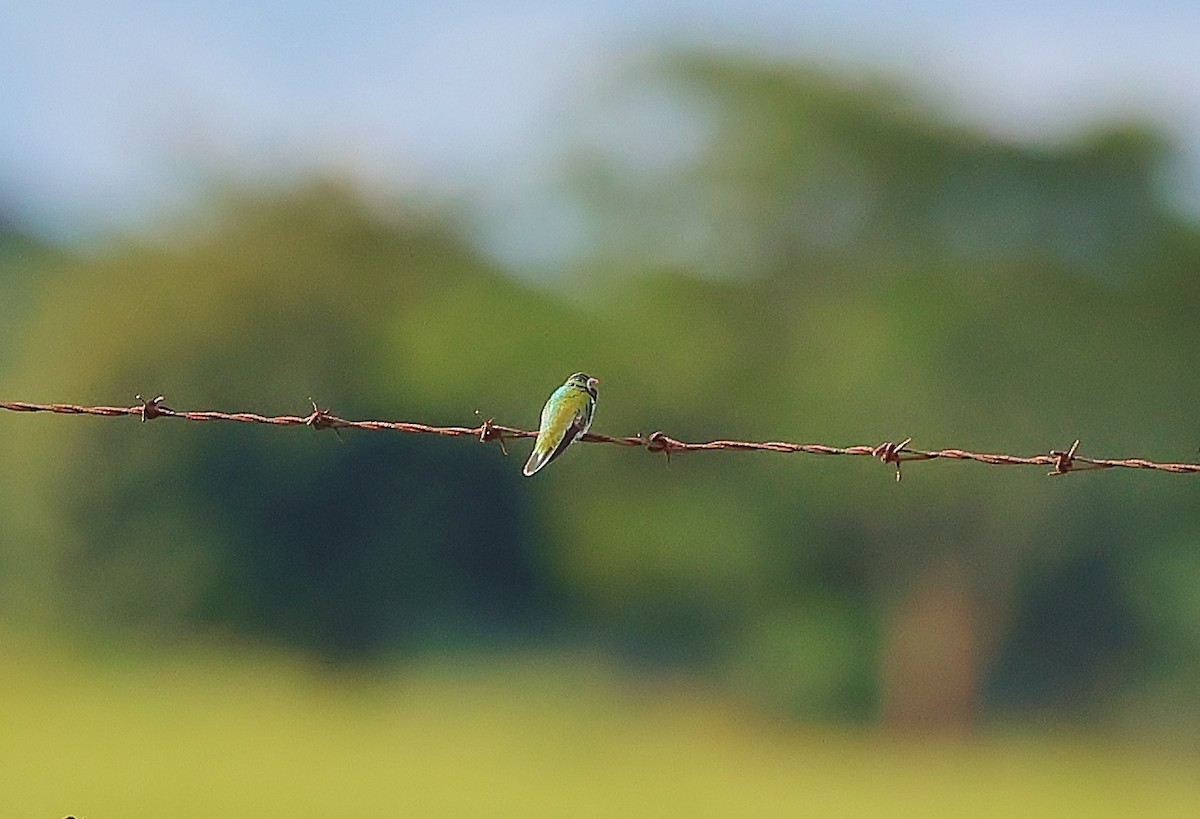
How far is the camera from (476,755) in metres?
30.6

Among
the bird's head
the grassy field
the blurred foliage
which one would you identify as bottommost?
the grassy field

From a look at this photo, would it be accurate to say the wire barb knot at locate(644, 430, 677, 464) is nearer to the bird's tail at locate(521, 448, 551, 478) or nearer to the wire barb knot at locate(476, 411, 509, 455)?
the wire barb knot at locate(476, 411, 509, 455)

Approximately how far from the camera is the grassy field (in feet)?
90.5

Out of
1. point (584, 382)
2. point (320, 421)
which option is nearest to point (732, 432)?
point (584, 382)

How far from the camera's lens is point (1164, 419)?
102ft

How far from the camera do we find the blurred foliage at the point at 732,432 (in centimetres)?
3188

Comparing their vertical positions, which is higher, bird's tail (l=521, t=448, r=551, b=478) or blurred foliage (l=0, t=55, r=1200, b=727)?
blurred foliage (l=0, t=55, r=1200, b=727)

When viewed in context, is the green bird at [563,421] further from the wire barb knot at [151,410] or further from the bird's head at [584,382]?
the wire barb knot at [151,410]

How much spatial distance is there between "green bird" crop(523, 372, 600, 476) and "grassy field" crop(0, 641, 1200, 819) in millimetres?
20318

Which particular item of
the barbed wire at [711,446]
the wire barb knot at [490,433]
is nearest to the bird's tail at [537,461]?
the barbed wire at [711,446]

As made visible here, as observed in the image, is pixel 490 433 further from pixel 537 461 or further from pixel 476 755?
pixel 476 755

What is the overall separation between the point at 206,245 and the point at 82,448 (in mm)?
5378

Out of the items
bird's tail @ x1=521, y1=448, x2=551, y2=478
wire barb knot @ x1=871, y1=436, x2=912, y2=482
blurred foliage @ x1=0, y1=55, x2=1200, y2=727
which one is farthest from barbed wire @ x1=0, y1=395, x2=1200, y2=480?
blurred foliage @ x1=0, y1=55, x2=1200, y2=727

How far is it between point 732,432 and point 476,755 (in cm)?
647
